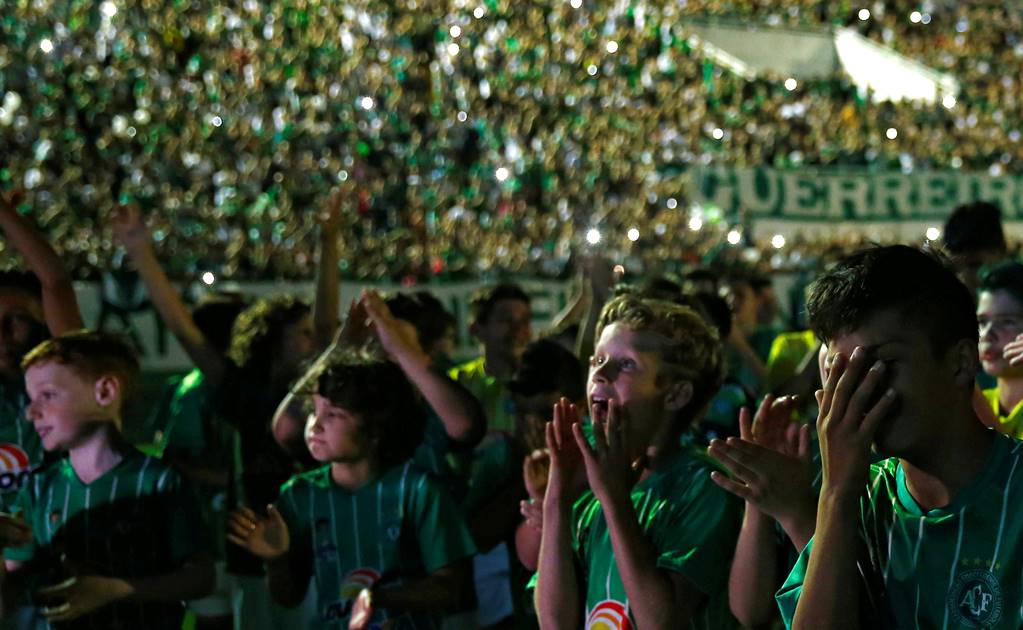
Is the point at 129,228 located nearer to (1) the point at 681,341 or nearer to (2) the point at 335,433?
(2) the point at 335,433

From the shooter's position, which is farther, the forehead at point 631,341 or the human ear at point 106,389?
the human ear at point 106,389

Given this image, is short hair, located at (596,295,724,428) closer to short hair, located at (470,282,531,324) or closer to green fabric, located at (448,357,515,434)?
green fabric, located at (448,357,515,434)

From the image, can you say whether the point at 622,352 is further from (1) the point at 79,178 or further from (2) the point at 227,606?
(1) the point at 79,178

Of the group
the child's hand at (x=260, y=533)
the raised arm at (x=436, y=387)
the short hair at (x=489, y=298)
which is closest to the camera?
the child's hand at (x=260, y=533)

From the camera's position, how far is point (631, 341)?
285cm

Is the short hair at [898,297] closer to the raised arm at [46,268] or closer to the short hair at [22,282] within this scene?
the raised arm at [46,268]

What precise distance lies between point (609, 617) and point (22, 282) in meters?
2.25

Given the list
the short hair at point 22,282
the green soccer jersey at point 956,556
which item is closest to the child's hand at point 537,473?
the green soccer jersey at point 956,556

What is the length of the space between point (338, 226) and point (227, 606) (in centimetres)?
140

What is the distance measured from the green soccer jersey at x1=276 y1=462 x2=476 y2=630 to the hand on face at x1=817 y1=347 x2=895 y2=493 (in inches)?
→ 68.7

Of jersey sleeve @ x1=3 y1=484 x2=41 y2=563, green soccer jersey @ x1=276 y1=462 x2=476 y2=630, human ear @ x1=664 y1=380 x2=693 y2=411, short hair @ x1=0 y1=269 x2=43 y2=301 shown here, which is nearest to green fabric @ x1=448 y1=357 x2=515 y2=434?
green soccer jersey @ x1=276 y1=462 x2=476 y2=630

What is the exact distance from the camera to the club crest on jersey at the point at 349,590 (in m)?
3.38

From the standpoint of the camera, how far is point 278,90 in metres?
15.0

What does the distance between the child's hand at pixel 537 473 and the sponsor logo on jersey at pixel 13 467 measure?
62.7 inches
